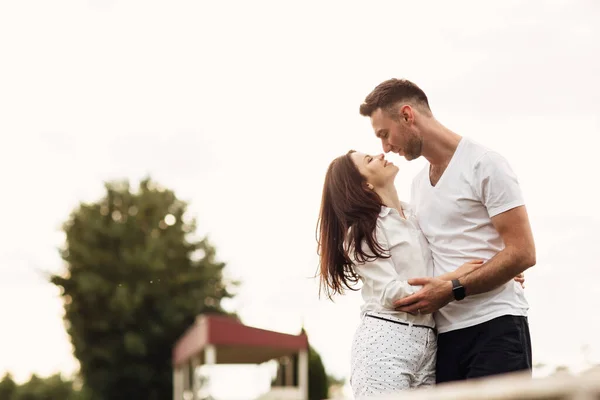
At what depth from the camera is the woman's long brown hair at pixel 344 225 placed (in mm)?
3359

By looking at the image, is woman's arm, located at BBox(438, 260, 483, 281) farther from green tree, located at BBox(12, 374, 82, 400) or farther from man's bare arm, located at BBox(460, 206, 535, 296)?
green tree, located at BBox(12, 374, 82, 400)

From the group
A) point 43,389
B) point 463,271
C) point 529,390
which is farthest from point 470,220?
point 43,389

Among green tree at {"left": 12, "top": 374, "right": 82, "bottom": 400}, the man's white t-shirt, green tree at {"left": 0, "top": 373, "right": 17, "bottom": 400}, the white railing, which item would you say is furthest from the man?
green tree at {"left": 0, "top": 373, "right": 17, "bottom": 400}

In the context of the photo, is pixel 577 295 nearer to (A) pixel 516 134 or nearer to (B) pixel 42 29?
(A) pixel 516 134

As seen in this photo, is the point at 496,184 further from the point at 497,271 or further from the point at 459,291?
the point at 459,291

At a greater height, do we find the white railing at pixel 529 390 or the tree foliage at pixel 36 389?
the tree foliage at pixel 36 389

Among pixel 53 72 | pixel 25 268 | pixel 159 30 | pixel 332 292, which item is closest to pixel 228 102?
pixel 159 30

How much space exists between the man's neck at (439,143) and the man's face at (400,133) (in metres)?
0.04

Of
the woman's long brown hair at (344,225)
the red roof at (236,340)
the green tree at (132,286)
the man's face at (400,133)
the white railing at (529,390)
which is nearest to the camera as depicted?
the white railing at (529,390)

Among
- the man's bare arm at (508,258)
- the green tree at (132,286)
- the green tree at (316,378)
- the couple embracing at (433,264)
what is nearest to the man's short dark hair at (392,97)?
the couple embracing at (433,264)

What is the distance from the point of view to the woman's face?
3576mm

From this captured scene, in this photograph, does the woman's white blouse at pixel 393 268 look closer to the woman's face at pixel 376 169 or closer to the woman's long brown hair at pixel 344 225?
the woman's long brown hair at pixel 344 225

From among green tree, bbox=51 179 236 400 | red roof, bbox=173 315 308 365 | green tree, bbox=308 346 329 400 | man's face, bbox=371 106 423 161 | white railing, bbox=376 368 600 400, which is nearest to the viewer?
white railing, bbox=376 368 600 400

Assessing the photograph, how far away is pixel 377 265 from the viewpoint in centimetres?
Answer: 335
